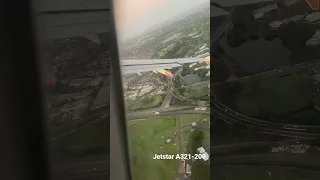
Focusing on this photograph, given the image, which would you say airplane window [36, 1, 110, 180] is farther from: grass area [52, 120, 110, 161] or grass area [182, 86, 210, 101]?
grass area [182, 86, 210, 101]

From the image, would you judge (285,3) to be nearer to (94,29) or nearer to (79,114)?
(94,29)

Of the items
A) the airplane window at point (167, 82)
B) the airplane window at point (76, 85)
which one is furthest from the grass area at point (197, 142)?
the airplane window at point (76, 85)

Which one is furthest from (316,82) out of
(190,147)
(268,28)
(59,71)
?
(59,71)

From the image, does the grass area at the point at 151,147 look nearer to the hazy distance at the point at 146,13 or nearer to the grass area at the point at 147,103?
the grass area at the point at 147,103

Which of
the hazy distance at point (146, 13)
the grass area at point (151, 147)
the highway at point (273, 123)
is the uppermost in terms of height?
the hazy distance at point (146, 13)

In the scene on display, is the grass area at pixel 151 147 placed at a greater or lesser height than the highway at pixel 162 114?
lesser

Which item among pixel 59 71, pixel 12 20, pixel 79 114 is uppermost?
pixel 12 20
